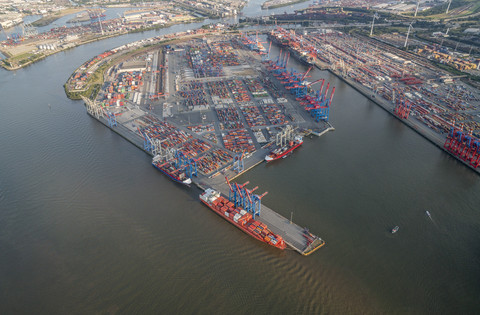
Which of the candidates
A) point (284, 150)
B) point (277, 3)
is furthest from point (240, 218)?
point (277, 3)

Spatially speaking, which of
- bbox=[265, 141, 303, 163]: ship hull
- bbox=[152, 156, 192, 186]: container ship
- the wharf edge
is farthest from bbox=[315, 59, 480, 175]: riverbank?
bbox=[152, 156, 192, 186]: container ship

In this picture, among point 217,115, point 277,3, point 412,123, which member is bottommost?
point 217,115

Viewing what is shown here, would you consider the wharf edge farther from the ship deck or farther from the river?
the river

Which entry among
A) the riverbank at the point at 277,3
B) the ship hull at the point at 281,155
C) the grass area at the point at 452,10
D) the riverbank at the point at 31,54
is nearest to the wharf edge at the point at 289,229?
the ship hull at the point at 281,155

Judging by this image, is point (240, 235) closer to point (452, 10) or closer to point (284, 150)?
point (284, 150)

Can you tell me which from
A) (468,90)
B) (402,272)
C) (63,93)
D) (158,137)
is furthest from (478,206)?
(63,93)

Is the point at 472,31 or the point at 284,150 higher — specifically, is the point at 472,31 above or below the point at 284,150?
above
